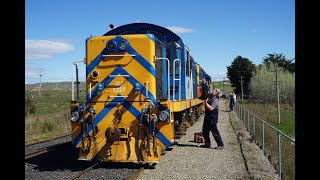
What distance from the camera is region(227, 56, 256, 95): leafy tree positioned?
8094 cm

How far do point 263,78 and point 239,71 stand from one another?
16.6 metres

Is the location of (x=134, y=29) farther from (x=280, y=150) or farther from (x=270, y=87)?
(x=270, y=87)

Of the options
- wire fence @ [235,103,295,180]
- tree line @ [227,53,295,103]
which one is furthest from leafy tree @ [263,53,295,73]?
wire fence @ [235,103,295,180]

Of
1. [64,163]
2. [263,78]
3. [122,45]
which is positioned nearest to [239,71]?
[263,78]

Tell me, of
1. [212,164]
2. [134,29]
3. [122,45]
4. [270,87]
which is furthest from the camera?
[270,87]

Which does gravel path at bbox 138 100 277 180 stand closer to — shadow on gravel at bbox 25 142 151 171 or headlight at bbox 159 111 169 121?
shadow on gravel at bbox 25 142 151 171

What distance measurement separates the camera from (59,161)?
9.12m

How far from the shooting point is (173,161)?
8.77 meters

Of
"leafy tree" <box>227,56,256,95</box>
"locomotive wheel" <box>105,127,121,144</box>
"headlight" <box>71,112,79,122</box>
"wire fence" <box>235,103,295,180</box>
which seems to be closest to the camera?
"wire fence" <box>235,103,295,180</box>

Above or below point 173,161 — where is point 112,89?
above

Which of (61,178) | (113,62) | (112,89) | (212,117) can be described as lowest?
(61,178)

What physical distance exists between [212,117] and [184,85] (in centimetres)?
139
